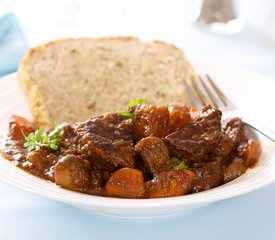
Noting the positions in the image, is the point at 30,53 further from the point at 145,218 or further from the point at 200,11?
the point at 200,11

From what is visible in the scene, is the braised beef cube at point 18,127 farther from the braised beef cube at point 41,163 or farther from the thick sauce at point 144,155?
the braised beef cube at point 41,163

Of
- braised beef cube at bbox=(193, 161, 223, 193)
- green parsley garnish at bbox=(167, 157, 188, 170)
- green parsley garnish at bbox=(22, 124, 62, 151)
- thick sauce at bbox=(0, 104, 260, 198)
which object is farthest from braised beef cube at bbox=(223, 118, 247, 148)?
green parsley garnish at bbox=(22, 124, 62, 151)

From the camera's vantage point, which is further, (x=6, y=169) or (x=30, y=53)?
(x=30, y=53)

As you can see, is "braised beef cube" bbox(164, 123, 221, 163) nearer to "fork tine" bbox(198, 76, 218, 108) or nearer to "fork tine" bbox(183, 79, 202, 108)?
"fork tine" bbox(198, 76, 218, 108)

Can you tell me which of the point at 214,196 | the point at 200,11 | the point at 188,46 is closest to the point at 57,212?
the point at 214,196

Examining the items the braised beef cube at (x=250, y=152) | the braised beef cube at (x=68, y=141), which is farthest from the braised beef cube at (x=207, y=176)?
the braised beef cube at (x=68, y=141)

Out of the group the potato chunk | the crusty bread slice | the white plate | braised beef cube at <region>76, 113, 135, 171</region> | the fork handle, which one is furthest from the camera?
the crusty bread slice

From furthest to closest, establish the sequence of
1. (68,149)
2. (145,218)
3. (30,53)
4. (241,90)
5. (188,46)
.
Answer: (188,46)
(30,53)
(241,90)
(68,149)
(145,218)
